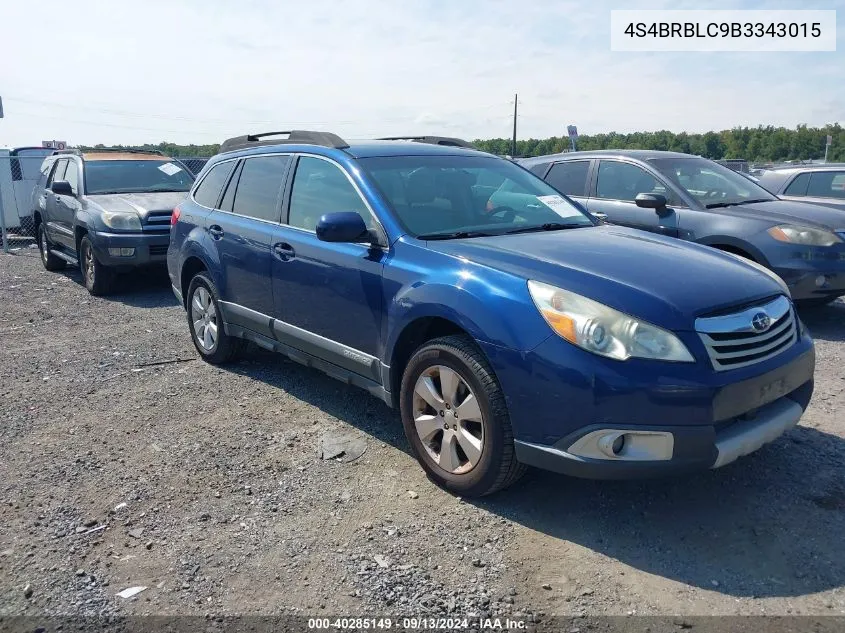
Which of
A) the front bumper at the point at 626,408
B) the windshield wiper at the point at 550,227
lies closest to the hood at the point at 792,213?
the windshield wiper at the point at 550,227

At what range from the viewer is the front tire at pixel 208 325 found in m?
5.68

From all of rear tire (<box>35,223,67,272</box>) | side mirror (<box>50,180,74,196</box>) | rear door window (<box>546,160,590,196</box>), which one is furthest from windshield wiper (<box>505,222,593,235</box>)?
rear tire (<box>35,223,67,272</box>)

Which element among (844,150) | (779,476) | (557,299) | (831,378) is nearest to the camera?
(557,299)

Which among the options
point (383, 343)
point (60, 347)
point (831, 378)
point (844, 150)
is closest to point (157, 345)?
point (60, 347)

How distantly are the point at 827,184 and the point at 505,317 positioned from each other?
7.81 m

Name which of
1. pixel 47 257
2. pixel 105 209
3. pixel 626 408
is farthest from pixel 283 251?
pixel 47 257

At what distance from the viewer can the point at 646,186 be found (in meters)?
7.58

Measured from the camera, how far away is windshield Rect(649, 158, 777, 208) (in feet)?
24.6

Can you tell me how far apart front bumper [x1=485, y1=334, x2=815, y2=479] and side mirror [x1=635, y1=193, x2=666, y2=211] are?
4068mm

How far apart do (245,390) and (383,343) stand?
1.84 metres

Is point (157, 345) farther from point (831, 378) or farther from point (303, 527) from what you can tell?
point (831, 378)

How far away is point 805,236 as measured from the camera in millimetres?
6660

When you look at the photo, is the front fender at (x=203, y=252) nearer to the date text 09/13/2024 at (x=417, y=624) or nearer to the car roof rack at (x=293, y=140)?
the car roof rack at (x=293, y=140)

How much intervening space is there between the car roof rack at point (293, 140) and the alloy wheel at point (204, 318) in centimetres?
122
